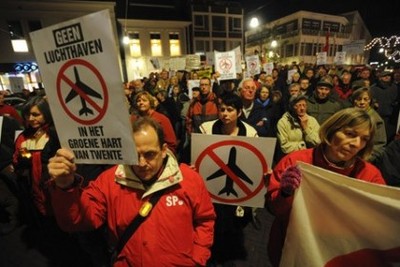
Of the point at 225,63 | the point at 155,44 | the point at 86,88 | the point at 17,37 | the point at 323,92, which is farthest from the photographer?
the point at 155,44

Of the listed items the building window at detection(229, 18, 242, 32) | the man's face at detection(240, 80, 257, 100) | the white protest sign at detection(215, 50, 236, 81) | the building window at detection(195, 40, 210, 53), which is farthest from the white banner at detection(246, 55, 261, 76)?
the building window at detection(229, 18, 242, 32)

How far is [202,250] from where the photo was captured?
2174mm

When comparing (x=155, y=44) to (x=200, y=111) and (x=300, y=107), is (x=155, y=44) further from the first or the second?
(x=300, y=107)

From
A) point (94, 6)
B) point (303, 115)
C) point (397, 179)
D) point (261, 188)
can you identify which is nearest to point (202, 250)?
point (261, 188)

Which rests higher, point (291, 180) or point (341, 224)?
point (291, 180)

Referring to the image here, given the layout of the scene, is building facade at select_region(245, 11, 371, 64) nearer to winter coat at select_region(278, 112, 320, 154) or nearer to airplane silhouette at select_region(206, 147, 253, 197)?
winter coat at select_region(278, 112, 320, 154)

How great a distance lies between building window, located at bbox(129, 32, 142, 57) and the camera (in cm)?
3281

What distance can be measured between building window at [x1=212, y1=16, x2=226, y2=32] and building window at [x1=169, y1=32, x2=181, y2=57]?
6971 mm

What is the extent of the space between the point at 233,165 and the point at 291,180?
41.7 inches

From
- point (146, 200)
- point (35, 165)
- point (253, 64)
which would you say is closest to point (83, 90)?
point (146, 200)

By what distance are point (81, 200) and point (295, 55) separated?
5408 centimetres

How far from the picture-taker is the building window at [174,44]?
35.4m

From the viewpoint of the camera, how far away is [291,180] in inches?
65.3

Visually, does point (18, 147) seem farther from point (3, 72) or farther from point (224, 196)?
point (3, 72)
